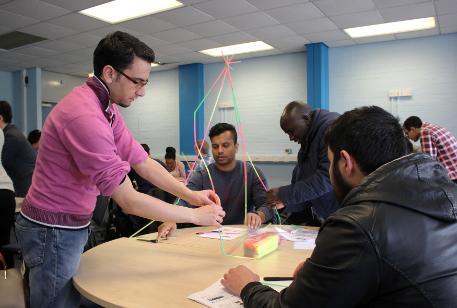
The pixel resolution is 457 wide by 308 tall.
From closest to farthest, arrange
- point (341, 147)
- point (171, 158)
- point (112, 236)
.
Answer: point (341, 147) < point (112, 236) < point (171, 158)

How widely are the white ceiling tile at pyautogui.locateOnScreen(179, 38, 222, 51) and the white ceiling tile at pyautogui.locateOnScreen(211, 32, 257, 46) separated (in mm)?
132

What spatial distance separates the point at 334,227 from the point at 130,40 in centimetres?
96

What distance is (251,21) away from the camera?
4941mm

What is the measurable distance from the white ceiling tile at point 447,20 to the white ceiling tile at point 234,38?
7.92 feet

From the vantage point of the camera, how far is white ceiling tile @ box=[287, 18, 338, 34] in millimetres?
4969

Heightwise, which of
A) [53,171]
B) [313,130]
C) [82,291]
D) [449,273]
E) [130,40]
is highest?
[130,40]

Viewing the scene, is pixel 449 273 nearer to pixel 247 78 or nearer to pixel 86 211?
pixel 86 211

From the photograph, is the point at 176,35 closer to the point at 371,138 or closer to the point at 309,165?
the point at 309,165

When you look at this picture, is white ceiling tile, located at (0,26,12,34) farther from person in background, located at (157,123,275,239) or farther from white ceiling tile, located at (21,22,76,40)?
person in background, located at (157,123,275,239)

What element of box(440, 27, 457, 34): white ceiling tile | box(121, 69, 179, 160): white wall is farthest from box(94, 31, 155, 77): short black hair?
box(121, 69, 179, 160): white wall

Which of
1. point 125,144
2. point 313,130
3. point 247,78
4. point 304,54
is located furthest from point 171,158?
point 125,144

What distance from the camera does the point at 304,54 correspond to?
6.52m

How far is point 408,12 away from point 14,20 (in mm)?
4748

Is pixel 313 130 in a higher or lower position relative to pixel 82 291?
higher
